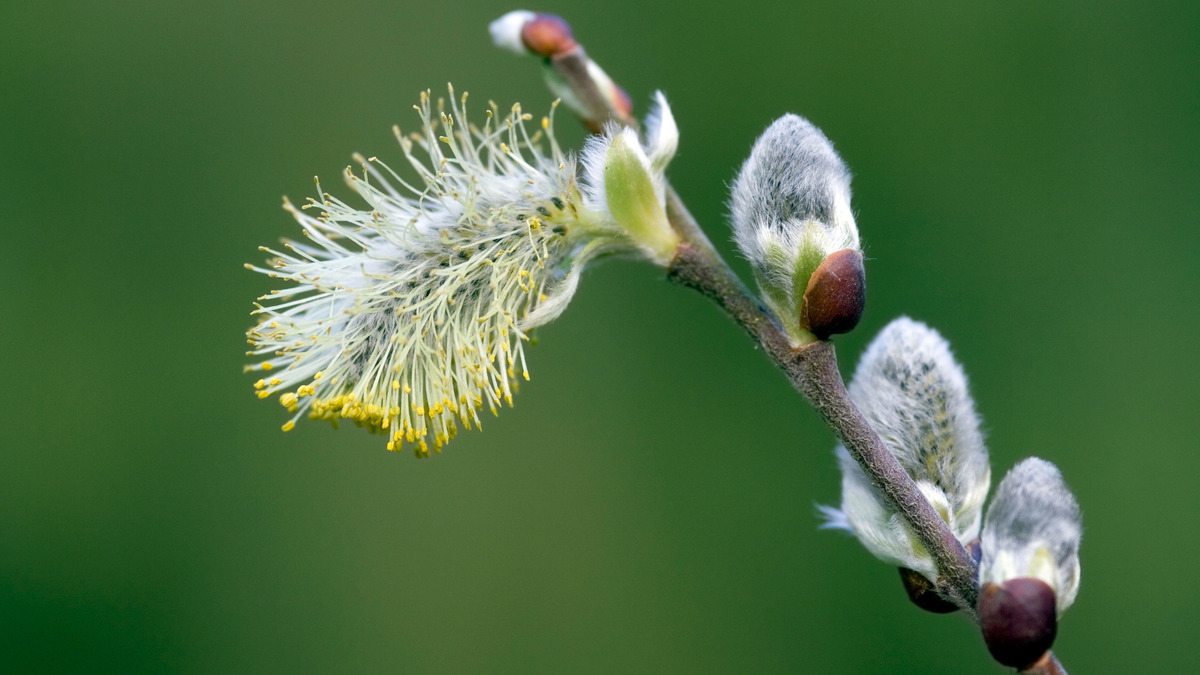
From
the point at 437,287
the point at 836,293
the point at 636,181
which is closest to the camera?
the point at 836,293

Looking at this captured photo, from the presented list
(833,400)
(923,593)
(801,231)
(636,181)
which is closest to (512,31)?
(636,181)

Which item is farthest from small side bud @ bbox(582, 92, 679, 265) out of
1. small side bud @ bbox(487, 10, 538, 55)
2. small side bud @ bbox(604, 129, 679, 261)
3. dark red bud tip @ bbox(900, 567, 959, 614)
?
dark red bud tip @ bbox(900, 567, 959, 614)

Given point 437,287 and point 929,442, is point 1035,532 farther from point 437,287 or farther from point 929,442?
point 437,287

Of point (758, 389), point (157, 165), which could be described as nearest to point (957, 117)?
point (758, 389)

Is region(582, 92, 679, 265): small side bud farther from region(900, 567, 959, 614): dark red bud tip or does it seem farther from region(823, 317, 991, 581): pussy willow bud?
region(900, 567, 959, 614): dark red bud tip

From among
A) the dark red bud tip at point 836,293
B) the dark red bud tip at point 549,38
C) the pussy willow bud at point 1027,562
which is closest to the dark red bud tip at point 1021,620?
the pussy willow bud at point 1027,562

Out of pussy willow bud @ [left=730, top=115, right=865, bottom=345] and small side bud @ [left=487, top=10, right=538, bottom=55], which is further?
small side bud @ [left=487, top=10, right=538, bottom=55]

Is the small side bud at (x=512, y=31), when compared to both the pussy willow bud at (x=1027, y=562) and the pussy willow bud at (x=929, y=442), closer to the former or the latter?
the pussy willow bud at (x=929, y=442)
